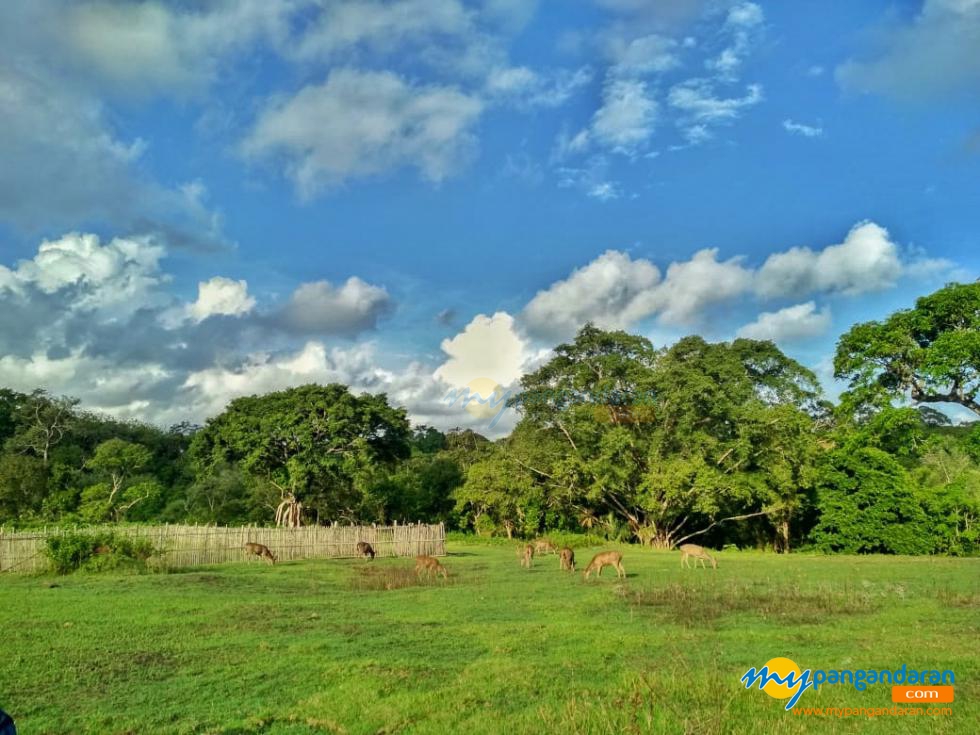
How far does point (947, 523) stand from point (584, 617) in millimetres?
26194

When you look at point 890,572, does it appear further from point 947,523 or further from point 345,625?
point 345,625

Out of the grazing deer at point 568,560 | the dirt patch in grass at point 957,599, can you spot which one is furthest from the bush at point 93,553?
the dirt patch in grass at point 957,599

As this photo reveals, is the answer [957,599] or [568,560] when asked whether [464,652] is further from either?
[568,560]

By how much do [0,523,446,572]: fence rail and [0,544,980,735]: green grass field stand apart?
146 inches

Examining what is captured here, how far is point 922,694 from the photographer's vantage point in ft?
23.1

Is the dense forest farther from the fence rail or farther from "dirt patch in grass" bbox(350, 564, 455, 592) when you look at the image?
"dirt patch in grass" bbox(350, 564, 455, 592)

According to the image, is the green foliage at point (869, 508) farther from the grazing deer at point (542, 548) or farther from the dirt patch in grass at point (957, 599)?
the dirt patch in grass at point (957, 599)

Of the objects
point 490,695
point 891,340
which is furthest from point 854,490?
point 490,695

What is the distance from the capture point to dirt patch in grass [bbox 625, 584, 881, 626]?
Answer: 12.0m

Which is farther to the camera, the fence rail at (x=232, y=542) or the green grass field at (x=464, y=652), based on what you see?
the fence rail at (x=232, y=542)

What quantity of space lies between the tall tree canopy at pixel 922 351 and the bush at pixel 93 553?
100 feet

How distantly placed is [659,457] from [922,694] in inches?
1172

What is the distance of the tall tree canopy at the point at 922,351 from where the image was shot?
2825 cm

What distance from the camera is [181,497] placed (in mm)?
45781
